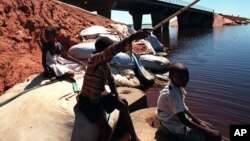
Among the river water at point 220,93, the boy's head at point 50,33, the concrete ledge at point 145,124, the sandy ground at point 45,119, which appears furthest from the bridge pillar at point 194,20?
the sandy ground at point 45,119

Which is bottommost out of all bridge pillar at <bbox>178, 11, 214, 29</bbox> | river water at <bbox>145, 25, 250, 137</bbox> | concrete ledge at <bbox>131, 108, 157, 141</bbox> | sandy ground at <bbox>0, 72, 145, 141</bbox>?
river water at <bbox>145, 25, 250, 137</bbox>

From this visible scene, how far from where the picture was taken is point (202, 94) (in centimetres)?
1005

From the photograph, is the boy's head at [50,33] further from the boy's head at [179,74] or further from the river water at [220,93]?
the river water at [220,93]

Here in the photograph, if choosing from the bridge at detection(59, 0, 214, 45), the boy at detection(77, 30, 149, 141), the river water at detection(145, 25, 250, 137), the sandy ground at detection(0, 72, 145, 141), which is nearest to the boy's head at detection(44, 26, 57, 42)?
the sandy ground at detection(0, 72, 145, 141)

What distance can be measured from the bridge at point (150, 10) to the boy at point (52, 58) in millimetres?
24140

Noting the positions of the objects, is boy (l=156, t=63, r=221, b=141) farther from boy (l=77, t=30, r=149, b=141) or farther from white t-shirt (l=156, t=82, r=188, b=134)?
boy (l=77, t=30, r=149, b=141)

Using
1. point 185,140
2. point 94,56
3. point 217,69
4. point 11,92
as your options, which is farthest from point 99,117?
point 217,69

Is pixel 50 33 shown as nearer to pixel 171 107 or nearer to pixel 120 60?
pixel 171 107

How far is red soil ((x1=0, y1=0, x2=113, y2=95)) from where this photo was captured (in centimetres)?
809

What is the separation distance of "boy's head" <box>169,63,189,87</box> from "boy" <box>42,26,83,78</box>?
264 centimetres

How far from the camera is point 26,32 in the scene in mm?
10414

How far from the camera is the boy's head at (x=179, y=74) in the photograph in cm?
373

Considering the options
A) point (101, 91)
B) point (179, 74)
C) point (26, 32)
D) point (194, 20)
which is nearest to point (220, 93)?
point (26, 32)

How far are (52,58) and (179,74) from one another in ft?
11.7
